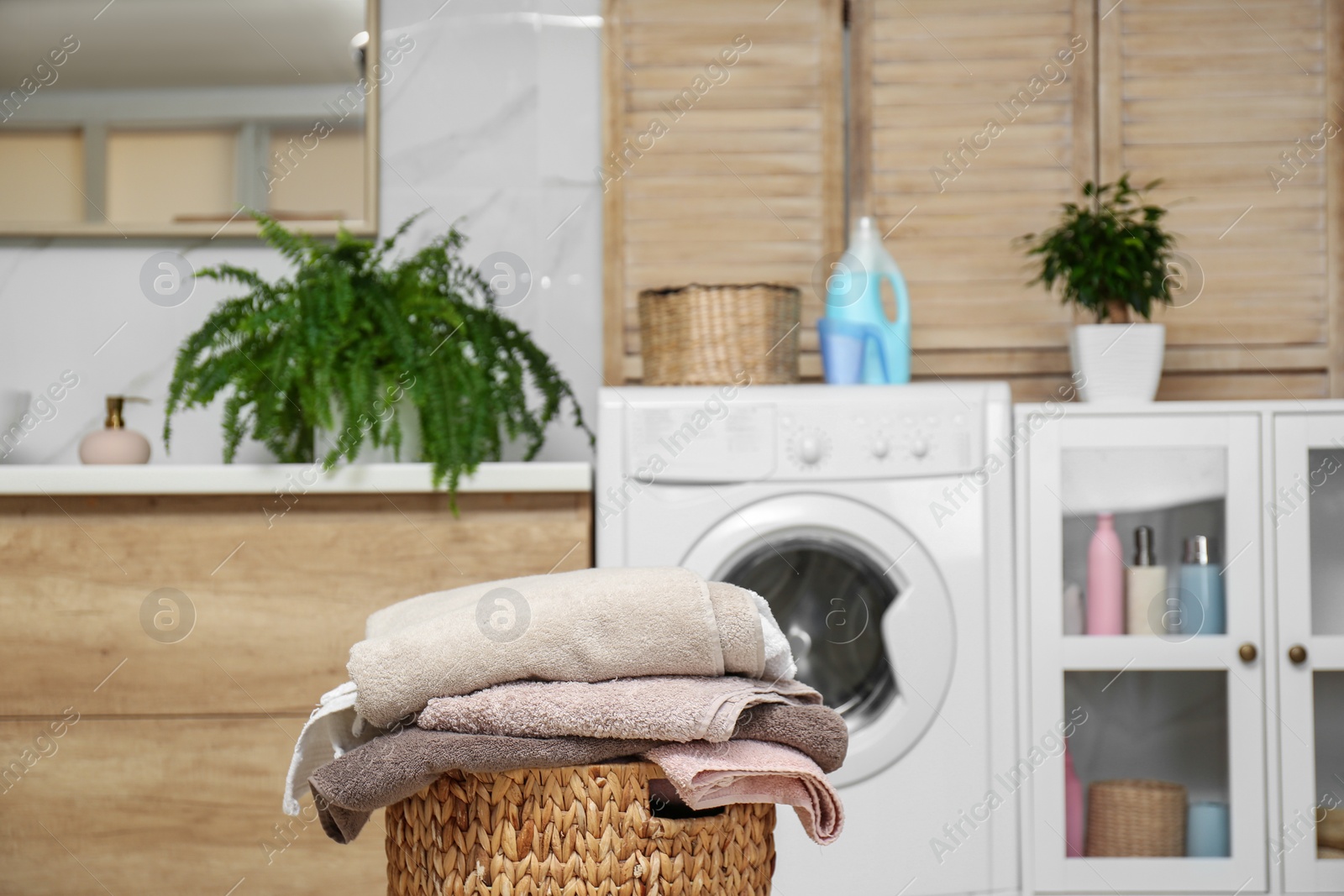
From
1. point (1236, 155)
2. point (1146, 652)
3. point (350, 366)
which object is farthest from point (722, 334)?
point (1236, 155)

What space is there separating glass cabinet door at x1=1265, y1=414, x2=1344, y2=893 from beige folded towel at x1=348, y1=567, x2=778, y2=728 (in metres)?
1.25

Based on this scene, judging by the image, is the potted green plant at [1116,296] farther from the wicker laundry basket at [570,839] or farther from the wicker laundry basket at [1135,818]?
the wicker laundry basket at [570,839]

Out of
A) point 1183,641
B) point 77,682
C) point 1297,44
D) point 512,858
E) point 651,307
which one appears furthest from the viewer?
point 1297,44

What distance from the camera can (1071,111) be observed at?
6.34 feet

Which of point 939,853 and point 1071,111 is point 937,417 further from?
point 1071,111

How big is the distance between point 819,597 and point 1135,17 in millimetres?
1269

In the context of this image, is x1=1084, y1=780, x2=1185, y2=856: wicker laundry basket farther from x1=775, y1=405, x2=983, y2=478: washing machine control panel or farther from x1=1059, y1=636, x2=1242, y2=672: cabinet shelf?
x1=775, y1=405, x2=983, y2=478: washing machine control panel

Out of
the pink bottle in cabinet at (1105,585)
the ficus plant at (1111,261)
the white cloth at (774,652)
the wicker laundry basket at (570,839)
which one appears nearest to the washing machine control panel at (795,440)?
the pink bottle in cabinet at (1105,585)

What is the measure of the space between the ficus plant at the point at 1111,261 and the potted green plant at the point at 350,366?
0.90m

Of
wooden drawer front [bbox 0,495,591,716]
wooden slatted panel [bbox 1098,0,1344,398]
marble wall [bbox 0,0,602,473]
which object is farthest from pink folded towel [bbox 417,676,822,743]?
wooden slatted panel [bbox 1098,0,1344,398]

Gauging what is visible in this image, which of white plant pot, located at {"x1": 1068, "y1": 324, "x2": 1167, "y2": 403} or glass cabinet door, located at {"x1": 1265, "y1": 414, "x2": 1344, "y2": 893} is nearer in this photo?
glass cabinet door, located at {"x1": 1265, "y1": 414, "x2": 1344, "y2": 893}

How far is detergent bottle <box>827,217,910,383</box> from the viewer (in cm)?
168

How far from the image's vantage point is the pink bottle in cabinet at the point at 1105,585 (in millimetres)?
1575

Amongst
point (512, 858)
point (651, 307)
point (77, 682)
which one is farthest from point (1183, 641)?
point (77, 682)
